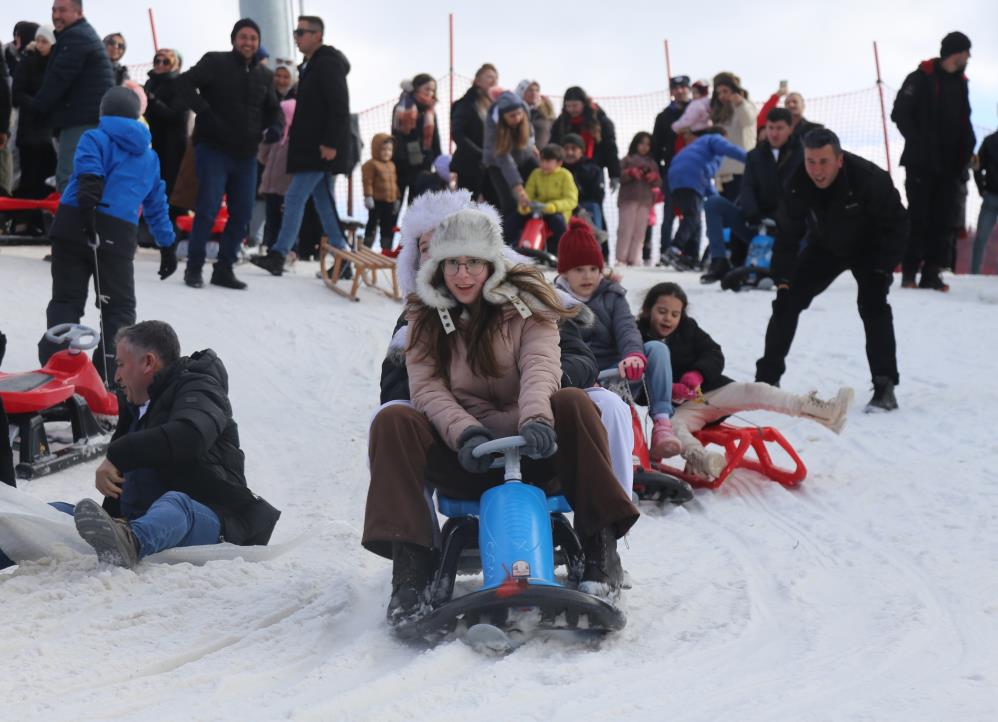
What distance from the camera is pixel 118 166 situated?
22.2 ft

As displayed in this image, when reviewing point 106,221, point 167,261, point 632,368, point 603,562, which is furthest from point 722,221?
point 603,562

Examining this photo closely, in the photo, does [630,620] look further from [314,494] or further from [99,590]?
[314,494]

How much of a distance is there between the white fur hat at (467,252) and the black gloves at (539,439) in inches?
18.9

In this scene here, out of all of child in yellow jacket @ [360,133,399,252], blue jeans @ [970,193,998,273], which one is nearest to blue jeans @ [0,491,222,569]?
child in yellow jacket @ [360,133,399,252]

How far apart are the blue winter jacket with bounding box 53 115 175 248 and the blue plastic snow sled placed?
400 cm

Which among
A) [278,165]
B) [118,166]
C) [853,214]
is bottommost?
[853,214]

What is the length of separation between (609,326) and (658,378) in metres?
0.32

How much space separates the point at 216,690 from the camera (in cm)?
287

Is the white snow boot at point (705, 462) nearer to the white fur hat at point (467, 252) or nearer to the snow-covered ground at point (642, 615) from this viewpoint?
the snow-covered ground at point (642, 615)

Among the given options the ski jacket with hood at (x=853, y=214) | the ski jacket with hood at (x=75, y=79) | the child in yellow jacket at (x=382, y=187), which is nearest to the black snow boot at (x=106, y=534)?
the ski jacket with hood at (x=853, y=214)

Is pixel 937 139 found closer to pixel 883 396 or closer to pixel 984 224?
pixel 984 224

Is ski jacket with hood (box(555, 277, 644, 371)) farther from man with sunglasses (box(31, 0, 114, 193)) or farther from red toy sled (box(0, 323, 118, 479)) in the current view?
man with sunglasses (box(31, 0, 114, 193))

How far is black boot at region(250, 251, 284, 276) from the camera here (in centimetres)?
1041

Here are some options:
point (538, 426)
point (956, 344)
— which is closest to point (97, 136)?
point (538, 426)
